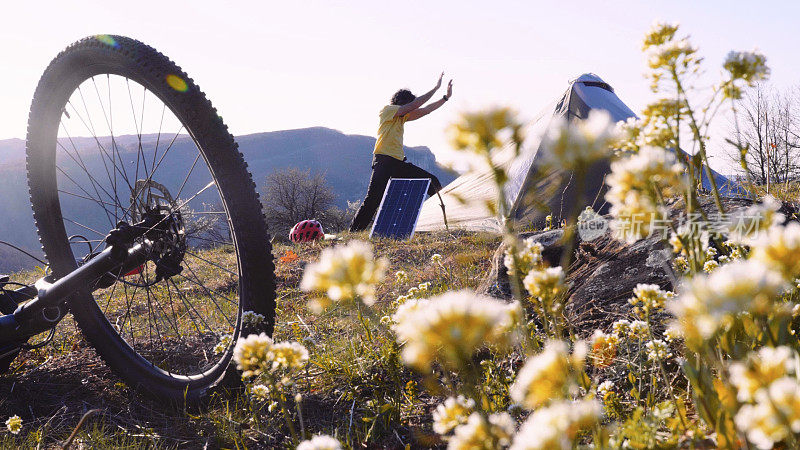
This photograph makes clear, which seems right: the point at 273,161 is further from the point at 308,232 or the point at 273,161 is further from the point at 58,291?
the point at 58,291

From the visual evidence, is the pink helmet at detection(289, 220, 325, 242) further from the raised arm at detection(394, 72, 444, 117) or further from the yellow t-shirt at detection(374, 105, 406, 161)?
the raised arm at detection(394, 72, 444, 117)

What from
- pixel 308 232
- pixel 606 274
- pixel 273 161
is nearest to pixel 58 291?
pixel 606 274

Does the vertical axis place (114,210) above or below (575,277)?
above

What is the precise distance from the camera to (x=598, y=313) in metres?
2.16

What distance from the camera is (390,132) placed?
7.56 metres

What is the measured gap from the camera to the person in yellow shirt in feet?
24.6

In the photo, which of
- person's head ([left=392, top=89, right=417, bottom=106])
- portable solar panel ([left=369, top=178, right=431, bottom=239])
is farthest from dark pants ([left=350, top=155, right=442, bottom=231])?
person's head ([left=392, top=89, right=417, bottom=106])

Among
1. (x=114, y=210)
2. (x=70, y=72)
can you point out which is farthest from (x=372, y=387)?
(x=70, y=72)

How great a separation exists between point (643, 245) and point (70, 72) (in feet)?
10.6

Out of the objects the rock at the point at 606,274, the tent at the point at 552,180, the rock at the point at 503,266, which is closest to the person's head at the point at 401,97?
the tent at the point at 552,180

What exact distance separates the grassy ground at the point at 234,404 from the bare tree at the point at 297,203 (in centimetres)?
1754

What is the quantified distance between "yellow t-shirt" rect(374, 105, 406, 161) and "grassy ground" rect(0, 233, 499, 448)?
4.53 m

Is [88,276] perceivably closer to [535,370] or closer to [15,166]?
[535,370]

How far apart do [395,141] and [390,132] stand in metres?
0.17
